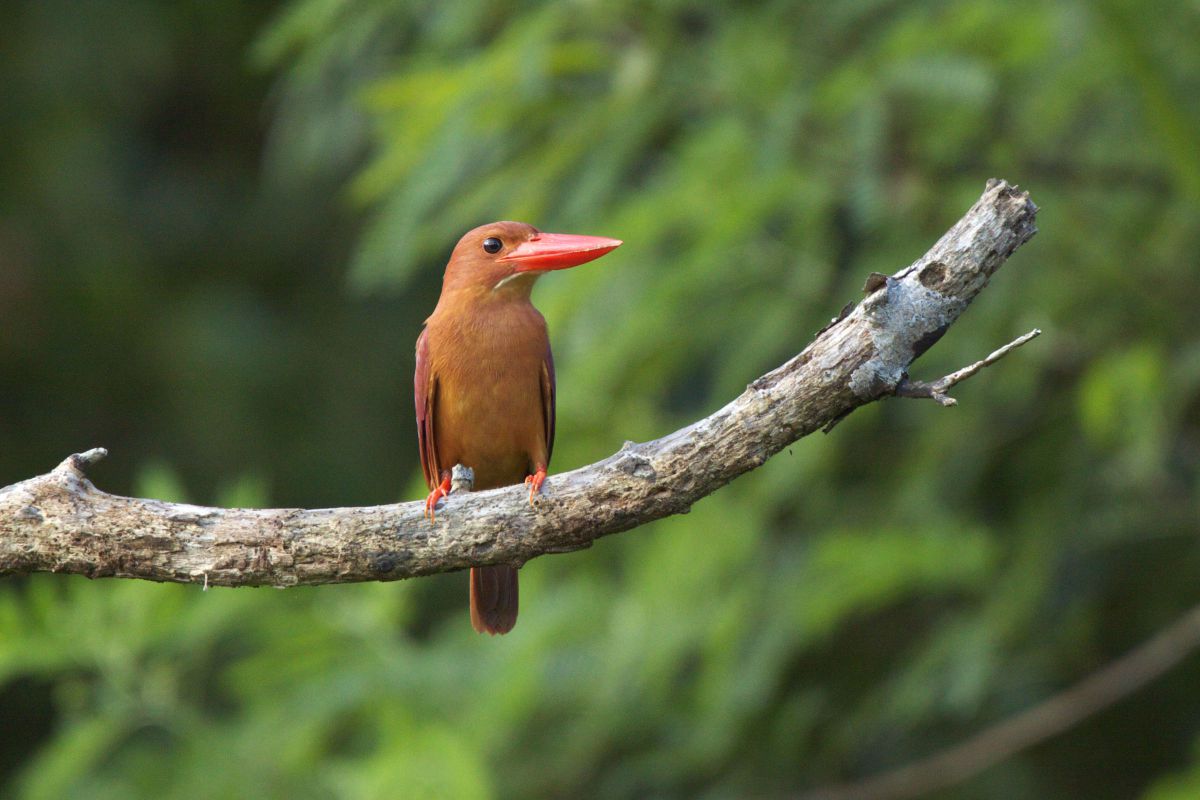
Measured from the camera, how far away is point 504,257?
14.6 ft

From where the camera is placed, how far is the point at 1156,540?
18.2 feet

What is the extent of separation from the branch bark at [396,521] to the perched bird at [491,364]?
1126 mm

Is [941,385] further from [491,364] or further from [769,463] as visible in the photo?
[769,463]

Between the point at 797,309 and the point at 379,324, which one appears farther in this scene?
the point at 379,324

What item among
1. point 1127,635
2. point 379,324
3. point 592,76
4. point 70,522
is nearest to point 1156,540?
point 1127,635

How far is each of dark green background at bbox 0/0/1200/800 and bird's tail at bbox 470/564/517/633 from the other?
90cm

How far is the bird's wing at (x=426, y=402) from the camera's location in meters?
4.46

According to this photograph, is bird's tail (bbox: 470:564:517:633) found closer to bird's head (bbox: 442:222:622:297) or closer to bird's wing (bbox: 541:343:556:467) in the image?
bird's wing (bbox: 541:343:556:467)

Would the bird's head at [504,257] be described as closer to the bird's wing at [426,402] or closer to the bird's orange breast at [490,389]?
the bird's orange breast at [490,389]

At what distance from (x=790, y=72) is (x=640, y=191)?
0.77 metres

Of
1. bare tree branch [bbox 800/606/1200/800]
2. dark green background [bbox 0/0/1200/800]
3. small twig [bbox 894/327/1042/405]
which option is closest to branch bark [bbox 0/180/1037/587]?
small twig [bbox 894/327/1042/405]

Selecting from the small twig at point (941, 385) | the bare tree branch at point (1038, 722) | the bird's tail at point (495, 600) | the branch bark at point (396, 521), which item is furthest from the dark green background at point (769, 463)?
the branch bark at point (396, 521)

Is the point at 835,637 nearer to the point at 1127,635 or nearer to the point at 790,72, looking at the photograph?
the point at 1127,635

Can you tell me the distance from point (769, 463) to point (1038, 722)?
4.40 ft
